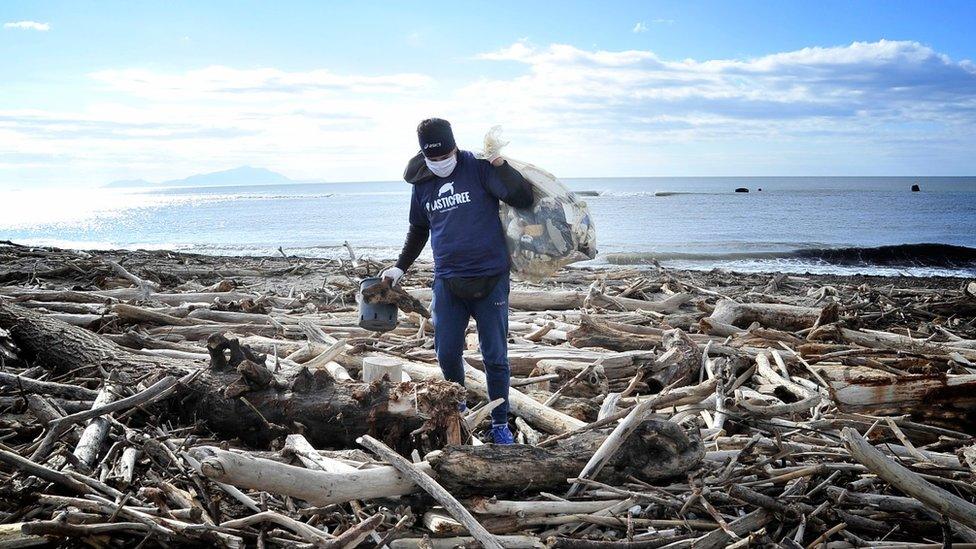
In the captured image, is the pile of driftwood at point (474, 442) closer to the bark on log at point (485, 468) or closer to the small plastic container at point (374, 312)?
the bark on log at point (485, 468)

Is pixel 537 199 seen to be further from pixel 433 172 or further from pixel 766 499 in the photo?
pixel 766 499

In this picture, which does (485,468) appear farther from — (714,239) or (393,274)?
(714,239)

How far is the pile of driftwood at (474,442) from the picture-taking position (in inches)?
126

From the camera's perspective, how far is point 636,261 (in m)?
24.0

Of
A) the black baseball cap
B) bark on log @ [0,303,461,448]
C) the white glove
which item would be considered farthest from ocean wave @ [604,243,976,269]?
bark on log @ [0,303,461,448]

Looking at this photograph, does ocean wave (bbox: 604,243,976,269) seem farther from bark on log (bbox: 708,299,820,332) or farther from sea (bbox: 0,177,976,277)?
bark on log (bbox: 708,299,820,332)

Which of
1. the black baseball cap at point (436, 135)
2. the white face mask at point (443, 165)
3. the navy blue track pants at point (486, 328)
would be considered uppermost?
the black baseball cap at point (436, 135)

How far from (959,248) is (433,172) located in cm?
2986

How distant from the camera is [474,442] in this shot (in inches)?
176

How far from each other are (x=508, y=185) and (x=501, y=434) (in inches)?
67.1

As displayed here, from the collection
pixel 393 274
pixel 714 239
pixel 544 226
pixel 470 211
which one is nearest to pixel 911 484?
pixel 544 226

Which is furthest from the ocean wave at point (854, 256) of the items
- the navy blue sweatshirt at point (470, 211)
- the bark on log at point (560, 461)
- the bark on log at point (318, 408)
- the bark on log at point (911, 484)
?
the bark on log at point (911, 484)

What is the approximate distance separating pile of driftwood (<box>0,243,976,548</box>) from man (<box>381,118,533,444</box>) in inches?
15.3

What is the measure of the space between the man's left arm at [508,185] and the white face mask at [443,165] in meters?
0.26
